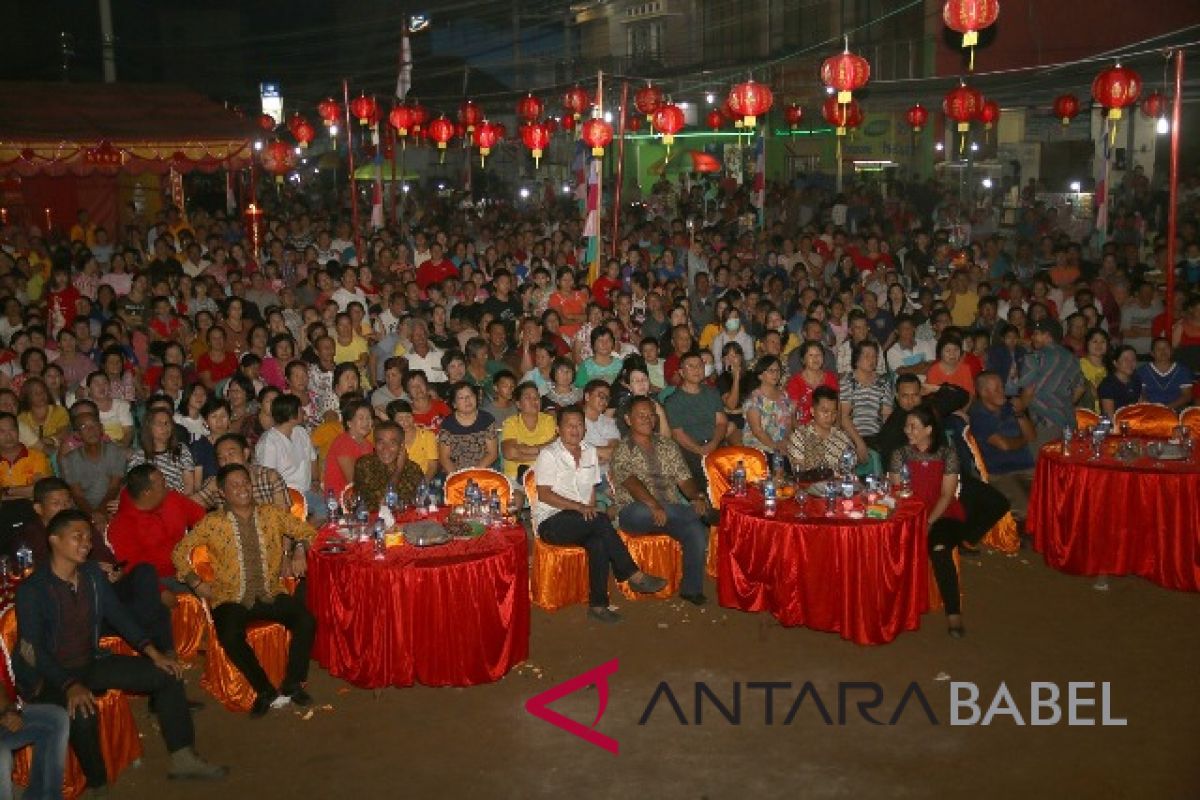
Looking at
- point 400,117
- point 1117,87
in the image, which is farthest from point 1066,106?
point 400,117

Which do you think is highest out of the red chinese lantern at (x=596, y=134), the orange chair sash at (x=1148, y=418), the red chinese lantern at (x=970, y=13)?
the red chinese lantern at (x=970, y=13)

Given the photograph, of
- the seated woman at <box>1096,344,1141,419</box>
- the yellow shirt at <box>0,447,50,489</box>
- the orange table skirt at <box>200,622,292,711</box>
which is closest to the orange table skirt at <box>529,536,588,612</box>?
the orange table skirt at <box>200,622,292,711</box>

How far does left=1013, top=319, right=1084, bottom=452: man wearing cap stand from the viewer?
8539mm

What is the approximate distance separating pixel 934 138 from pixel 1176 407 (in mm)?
17545

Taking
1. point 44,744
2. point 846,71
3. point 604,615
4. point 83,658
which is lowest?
point 604,615

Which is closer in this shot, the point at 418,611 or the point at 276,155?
the point at 418,611

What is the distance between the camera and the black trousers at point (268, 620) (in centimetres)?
562

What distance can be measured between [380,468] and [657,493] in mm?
1740

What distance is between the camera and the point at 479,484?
718 centimetres

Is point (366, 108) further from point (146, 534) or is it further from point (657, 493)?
point (146, 534)

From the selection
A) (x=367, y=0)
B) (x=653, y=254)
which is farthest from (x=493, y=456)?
(x=367, y=0)

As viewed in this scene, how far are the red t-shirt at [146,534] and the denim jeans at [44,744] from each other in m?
1.33

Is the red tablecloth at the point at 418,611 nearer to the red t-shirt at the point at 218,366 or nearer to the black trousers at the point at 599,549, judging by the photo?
the black trousers at the point at 599,549

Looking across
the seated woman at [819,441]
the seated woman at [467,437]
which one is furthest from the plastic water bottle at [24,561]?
the seated woman at [819,441]
